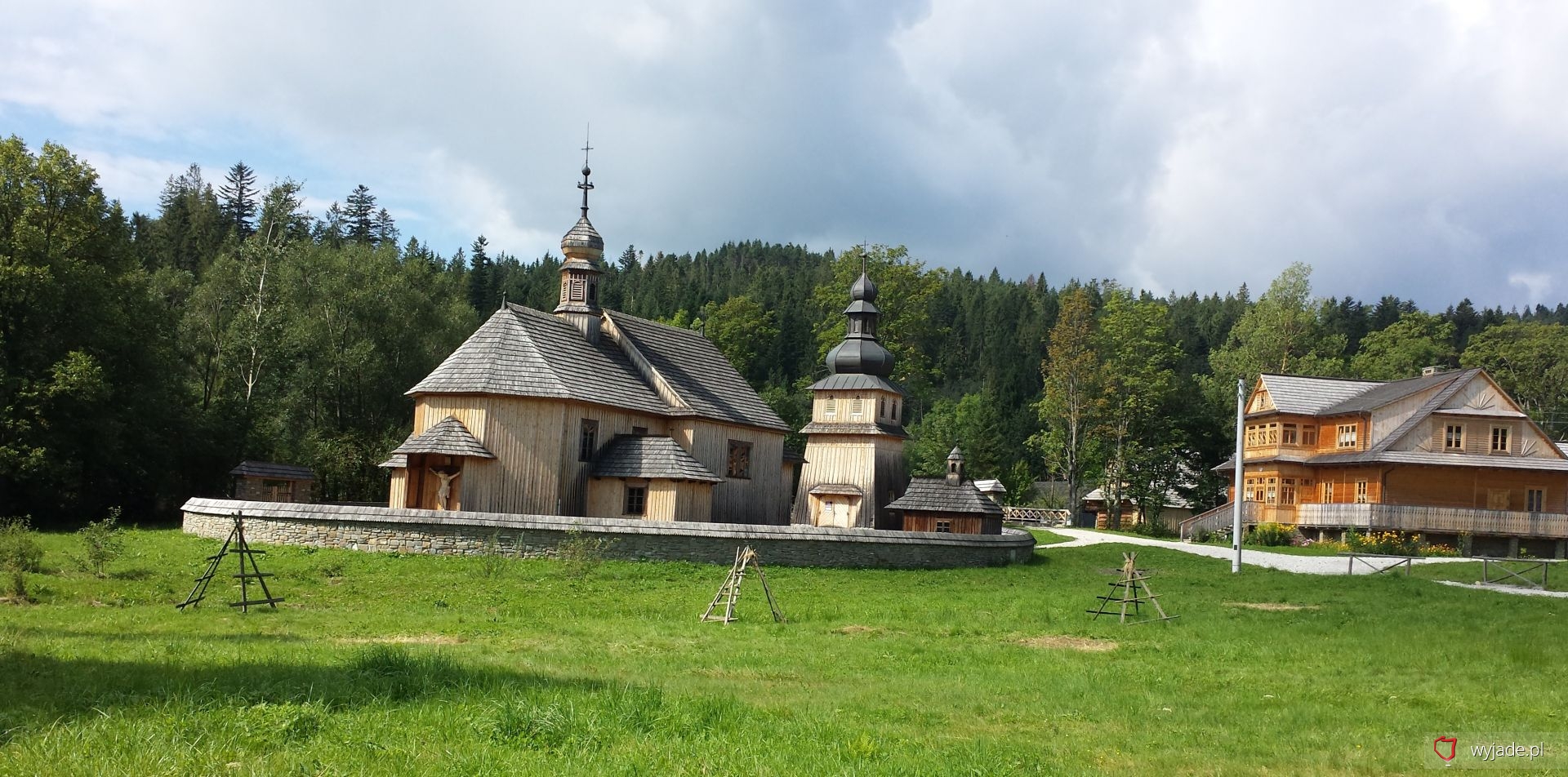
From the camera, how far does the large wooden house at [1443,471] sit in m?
43.1

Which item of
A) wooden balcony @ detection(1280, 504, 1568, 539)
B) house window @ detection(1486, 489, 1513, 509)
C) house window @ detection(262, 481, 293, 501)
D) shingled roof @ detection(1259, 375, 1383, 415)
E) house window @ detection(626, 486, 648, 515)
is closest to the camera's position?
house window @ detection(626, 486, 648, 515)

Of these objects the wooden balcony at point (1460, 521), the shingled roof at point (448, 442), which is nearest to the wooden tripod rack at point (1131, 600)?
the shingled roof at point (448, 442)

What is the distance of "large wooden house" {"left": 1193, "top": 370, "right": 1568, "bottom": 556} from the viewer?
141 feet

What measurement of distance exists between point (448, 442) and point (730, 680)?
2050cm

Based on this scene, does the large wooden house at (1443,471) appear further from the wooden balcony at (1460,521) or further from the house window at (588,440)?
the house window at (588,440)

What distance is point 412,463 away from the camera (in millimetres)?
32094

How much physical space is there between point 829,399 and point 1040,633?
24.0 meters

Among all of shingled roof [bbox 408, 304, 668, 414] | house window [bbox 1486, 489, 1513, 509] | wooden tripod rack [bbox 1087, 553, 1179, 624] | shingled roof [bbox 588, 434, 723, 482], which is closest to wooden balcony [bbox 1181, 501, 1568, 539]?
house window [bbox 1486, 489, 1513, 509]

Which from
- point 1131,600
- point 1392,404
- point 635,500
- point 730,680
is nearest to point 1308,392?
point 1392,404

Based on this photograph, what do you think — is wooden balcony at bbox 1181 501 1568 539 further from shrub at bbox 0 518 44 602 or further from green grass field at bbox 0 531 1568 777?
shrub at bbox 0 518 44 602

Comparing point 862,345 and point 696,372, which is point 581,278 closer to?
point 696,372

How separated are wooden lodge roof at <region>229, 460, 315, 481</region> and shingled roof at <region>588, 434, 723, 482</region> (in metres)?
13.8

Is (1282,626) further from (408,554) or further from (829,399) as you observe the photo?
(829,399)

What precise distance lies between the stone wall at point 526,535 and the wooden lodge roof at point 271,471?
360 inches
